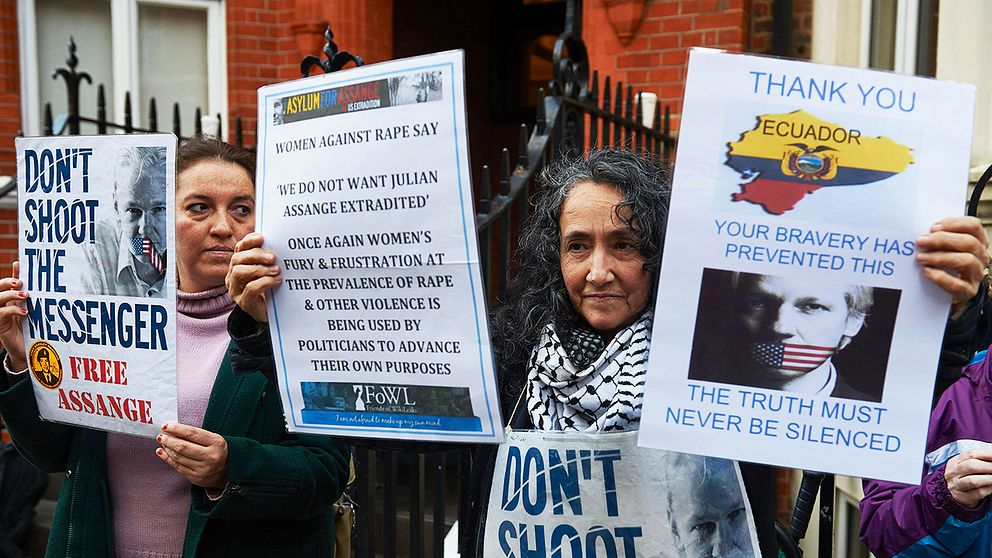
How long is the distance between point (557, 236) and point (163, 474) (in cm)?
113

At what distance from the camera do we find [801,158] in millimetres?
1510

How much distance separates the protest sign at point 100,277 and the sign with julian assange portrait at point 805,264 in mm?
1119

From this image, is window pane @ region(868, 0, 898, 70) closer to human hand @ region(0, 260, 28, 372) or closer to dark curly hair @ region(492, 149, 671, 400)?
dark curly hair @ region(492, 149, 671, 400)

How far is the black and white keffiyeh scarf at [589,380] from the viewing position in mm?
1771

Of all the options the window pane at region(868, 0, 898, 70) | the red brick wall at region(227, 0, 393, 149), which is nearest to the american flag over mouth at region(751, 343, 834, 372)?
the window pane at region(868, 0, 898, 70)

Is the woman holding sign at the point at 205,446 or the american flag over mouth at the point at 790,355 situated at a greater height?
the american flag over mouth at the point at 790,355

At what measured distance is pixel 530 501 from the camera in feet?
5.87

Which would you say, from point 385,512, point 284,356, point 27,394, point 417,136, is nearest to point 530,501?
point 284,356

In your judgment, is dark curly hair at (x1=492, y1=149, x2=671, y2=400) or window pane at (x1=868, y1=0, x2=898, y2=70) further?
window pane at (x1=868, y1=0, x2=898, y2=70)

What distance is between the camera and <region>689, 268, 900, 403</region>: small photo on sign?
1518mm

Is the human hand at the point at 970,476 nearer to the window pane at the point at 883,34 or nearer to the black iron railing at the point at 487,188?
the black iron railing at the point at 487,188

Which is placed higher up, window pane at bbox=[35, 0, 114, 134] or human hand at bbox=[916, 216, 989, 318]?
window pane at bbox=[35, 0, 114, 134]

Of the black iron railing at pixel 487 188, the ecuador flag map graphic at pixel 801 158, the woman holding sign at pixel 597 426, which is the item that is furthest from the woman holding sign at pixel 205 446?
the ecuador flag map graphic at pixel 801 158

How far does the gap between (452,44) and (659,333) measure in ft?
26.0
